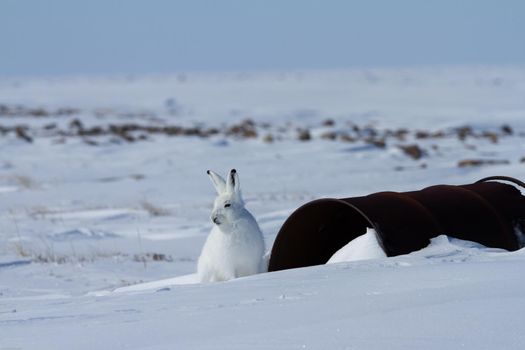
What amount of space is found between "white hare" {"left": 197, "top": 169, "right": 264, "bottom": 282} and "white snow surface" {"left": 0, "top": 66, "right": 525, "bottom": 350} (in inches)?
17.2

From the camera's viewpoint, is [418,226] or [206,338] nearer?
[206,338]

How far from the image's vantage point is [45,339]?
509 centimetres

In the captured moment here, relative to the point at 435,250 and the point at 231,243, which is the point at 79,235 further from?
the point at 435,250

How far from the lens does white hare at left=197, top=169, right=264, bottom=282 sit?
726 centimetres

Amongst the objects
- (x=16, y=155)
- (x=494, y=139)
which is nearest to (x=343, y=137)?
(x=494, y=139)

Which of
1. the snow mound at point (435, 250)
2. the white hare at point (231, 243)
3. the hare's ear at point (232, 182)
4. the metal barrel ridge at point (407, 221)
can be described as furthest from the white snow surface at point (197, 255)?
the hare's ear at point (232, 182)

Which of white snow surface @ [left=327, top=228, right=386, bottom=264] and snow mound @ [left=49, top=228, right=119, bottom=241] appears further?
snow mound @ [left=49, top=228, right=119, bottom=241]

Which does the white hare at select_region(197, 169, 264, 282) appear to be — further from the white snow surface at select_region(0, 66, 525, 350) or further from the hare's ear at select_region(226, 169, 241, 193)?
the white snow surface at select_region(0, 66, 525, 350)

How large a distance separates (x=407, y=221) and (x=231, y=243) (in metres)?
1.34

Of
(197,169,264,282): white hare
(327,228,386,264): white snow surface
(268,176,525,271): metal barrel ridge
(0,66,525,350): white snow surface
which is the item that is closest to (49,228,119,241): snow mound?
(0,66,525,350): white snow surface

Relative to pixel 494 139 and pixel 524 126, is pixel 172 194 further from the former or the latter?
pixel 524 126

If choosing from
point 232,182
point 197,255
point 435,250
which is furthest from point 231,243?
point 197,255

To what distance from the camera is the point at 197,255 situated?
37.4 ft

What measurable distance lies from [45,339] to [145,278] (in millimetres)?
4593
